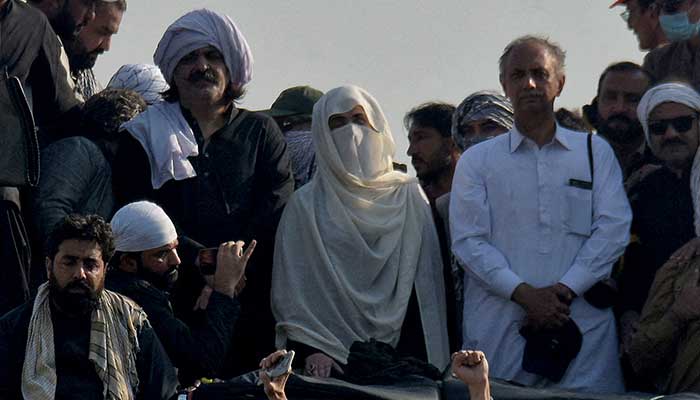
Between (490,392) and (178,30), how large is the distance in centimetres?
300

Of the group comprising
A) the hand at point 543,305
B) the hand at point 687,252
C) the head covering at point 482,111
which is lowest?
the hand at point 543,305

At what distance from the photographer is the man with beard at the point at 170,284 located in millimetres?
10258

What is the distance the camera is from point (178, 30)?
11.6m

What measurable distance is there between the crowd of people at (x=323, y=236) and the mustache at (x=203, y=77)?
2 cm

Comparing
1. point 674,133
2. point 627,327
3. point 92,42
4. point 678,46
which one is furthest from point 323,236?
point 678,46

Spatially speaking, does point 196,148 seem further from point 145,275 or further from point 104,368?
point 104,368

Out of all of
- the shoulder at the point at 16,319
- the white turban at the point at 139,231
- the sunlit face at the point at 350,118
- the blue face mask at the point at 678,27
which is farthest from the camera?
the blue face mask at the point at 678,27

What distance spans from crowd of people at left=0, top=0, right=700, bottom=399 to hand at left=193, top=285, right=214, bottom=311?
0.06 ft

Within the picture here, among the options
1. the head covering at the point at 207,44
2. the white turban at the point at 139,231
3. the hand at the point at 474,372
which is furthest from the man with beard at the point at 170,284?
the hand at the point at 474,372

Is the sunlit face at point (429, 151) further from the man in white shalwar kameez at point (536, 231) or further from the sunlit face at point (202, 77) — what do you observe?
the sunlit face at point (202, 77)

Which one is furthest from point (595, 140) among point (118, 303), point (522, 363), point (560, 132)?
point (118, 303)

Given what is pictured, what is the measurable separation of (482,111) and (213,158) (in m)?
1.55

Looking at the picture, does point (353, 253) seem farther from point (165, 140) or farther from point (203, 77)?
point (203, 77)

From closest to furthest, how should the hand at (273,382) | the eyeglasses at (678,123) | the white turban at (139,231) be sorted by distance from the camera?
1. the hand at (273,382)
2. the white turban at (139,231)
3. the eyeglasses at (678,123)
